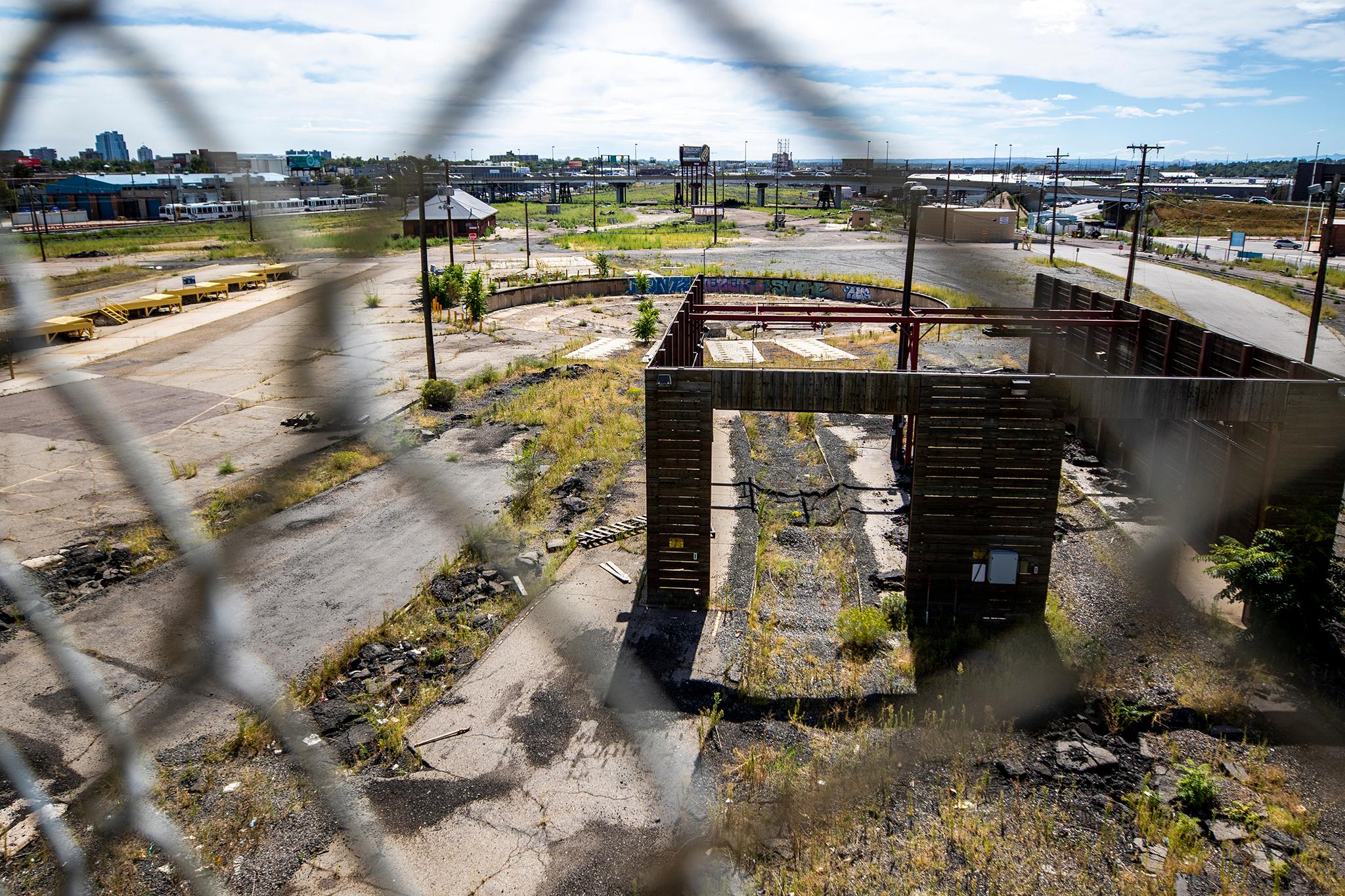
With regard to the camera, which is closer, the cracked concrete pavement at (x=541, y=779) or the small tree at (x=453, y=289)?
the cracked concrete pavement at (x=541, y=779)

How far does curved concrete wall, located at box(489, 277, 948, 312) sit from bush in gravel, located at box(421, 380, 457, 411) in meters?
19.1

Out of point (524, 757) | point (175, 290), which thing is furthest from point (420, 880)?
point (175, 290)

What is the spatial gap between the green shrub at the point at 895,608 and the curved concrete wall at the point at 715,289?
32631mm

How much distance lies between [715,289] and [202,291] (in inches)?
1009

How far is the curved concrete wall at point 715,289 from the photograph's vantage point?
44094mm

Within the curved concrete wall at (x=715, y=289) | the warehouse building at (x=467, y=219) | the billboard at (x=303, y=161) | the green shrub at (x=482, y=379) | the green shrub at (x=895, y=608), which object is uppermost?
the warehouse building at (x=467, y=219)

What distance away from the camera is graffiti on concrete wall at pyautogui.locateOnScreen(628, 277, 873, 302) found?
153 ft

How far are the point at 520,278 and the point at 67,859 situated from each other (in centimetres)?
4577

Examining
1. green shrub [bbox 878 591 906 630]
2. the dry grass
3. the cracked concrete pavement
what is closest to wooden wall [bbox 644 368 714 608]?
the cracked concrete pavement

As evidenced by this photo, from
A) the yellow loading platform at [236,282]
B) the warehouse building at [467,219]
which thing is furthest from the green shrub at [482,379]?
the warehouse building at [467,219]

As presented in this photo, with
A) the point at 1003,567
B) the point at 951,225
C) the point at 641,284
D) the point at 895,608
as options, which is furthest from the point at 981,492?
the point at 641,284

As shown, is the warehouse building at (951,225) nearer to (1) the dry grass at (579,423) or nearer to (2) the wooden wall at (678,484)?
(2) the wooden wall at (678,484)

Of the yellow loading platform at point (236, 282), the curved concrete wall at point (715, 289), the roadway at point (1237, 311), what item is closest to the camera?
the roadway at point (1237, 311)

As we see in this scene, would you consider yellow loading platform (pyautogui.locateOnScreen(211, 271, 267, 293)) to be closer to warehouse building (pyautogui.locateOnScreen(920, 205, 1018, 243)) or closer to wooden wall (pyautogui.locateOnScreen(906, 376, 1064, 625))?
wooden wall (pyautogui.locateOnScreen(906, 376, 1064, 625))
